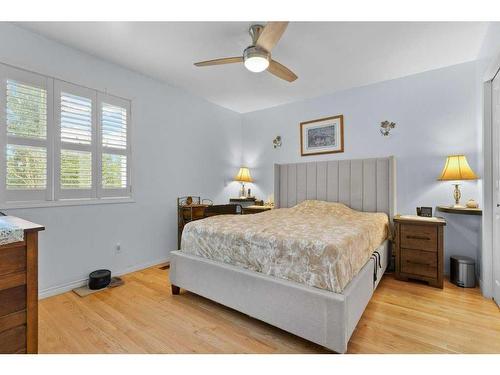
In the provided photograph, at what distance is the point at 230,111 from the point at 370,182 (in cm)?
288

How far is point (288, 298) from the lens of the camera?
165 centimetres

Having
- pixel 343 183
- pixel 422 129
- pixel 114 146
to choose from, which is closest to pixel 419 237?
pixel 343 183

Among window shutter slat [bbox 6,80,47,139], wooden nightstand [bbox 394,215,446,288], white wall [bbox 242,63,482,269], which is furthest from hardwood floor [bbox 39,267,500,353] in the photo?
window shutter slat [bbox 6,80,47,139]

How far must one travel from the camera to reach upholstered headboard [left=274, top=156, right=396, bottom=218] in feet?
10.5

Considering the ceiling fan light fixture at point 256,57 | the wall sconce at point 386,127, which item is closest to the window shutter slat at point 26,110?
the ceiling fan light fixture at point 256,57

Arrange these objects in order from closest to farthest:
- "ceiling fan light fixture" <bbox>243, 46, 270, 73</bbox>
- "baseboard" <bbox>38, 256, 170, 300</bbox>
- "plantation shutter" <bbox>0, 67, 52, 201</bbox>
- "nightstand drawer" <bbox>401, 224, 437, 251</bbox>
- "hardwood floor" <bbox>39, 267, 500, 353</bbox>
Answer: "hardwood floor" <bbox>39, 267, 500, 353</bbox> < "ceiling fan light fixture" <bbox>243, 46, 270, 73</bbox> < "plantation shutter" <bbox>0, 67, 52, 201</bbox> < "baseboard" <bbox>38, 256, 170, 300</bbox> < "nightstand drawer" <bbox>401, 224, 437, 251</bbox>

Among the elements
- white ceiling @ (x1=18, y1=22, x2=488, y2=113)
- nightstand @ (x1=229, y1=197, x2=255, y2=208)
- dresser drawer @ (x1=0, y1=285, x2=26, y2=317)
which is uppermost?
white ceiling @ (x1=18, y1=22, x2=488, y2=113)

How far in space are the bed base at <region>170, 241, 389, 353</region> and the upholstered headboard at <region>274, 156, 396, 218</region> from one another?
1.43m

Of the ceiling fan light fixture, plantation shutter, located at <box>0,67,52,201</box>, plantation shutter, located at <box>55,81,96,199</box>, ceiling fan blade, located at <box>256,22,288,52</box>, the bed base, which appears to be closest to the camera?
the bed base

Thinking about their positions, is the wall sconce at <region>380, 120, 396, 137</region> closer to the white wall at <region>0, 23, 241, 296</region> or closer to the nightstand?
the nightstand

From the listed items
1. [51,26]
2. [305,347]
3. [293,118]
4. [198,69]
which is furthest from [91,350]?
[293,118]

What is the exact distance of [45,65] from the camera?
93.8 inches

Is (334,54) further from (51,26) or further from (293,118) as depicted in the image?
(51,26)
